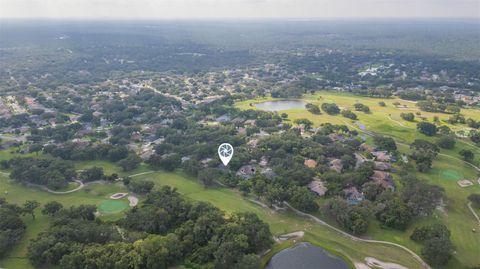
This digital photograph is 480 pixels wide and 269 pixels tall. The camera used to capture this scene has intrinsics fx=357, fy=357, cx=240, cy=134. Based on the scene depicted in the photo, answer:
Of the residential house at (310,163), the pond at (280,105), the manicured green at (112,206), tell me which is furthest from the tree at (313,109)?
the manicured green at (112,206)

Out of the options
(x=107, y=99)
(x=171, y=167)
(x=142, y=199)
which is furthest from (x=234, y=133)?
(x=107, y=99)

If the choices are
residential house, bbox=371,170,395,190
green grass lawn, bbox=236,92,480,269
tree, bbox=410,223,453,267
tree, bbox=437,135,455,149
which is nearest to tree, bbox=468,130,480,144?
green grass lawn, bbox=236,92,480,269

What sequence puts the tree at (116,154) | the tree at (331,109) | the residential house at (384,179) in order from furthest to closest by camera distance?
the tree at (331,109), the tree at (116,154), the residential house at (384,179)

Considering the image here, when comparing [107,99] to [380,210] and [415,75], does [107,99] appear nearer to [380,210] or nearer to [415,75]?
[380,210]

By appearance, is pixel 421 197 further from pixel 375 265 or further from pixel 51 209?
pixel 51 209

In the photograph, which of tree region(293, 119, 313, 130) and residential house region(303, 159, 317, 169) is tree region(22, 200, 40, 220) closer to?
residential house region(303, 159, 317, 169)

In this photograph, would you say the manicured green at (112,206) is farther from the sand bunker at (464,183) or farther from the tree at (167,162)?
the sand bunker at (464,183)
